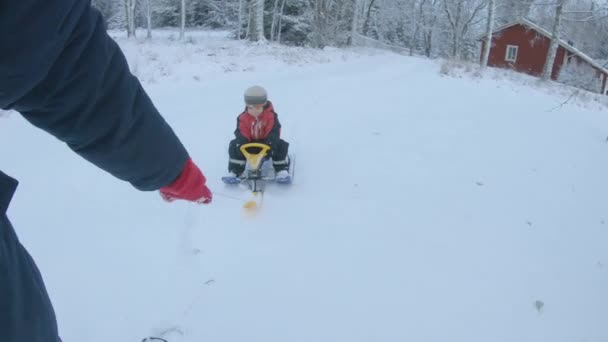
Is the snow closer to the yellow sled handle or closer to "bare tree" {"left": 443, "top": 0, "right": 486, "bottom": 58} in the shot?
the yellow sled handle

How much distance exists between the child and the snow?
201 mm

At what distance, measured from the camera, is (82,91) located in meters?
0.86

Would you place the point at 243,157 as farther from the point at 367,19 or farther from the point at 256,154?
the point at 367,19

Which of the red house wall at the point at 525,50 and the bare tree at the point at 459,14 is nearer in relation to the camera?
the red house wall at the point at 525,50

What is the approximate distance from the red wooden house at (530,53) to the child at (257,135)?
2621cm

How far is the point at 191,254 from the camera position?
2820 mm

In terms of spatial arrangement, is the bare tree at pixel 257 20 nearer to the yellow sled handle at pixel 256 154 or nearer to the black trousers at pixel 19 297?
the yellow sled handle at pixel 256 154

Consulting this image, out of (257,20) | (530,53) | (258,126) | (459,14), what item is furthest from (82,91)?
(459,14)

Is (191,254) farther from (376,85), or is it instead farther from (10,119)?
(376,85)

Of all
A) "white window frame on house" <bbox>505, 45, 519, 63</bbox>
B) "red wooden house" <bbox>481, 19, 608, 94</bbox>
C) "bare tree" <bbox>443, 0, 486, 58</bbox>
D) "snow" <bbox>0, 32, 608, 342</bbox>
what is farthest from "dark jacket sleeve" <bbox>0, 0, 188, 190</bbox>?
"white window frame on house" <bbox>505, 45, 519, 63</bbox>

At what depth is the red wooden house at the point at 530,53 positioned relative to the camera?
25.5 metres

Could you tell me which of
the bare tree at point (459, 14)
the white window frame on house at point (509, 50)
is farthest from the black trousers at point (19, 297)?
the white window frame on house at point (509, 50)

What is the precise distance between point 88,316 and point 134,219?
1.03 meters

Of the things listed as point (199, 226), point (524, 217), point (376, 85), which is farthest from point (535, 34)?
point (199, 226)
